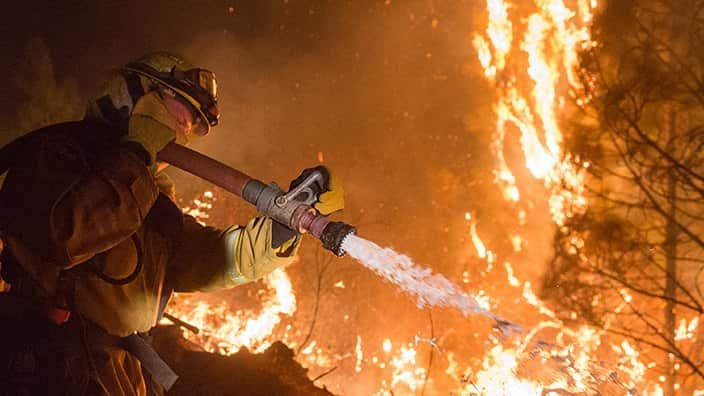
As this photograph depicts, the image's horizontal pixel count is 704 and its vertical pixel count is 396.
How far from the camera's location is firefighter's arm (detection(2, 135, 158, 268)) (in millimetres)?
1883

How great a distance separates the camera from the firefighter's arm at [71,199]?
1.88 meters

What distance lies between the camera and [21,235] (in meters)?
1.95

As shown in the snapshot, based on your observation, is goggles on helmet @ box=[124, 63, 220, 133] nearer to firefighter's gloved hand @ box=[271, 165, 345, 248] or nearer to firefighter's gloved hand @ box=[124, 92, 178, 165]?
firefighter's gloved hand @ box=[124, 92, 178, 165]

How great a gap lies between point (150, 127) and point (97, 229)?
1.84ft

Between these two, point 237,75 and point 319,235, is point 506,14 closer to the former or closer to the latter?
point 237,75

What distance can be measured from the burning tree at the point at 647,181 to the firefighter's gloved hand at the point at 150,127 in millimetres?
6720

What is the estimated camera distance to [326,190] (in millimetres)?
2439

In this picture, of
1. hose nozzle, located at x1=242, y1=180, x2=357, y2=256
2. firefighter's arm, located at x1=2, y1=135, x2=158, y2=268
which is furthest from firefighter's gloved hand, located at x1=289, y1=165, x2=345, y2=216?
firefighter's arm, located at x1=2, y1=135, x2=158, y2=268

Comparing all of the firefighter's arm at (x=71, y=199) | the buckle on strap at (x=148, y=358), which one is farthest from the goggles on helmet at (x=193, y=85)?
the buckle on strap at (x=148, y=358)

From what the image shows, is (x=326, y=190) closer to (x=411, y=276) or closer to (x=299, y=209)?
(x=299, y=209)

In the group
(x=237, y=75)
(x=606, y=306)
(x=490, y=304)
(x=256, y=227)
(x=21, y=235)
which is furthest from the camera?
(x=237, y=75)

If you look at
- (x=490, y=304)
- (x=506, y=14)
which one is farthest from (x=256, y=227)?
(x=490, y=304)

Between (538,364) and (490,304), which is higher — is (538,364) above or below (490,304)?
below

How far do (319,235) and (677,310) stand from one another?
9050 millimetres
